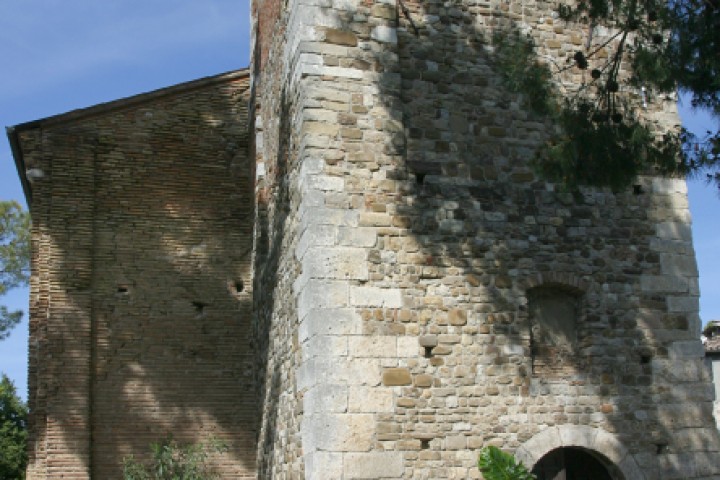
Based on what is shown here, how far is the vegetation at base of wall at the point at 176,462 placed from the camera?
1123cm

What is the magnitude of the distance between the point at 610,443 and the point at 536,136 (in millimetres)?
3256

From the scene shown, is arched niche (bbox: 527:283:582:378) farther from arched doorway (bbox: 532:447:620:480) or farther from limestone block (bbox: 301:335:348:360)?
limestone block (bbox: 301:335:348:360)

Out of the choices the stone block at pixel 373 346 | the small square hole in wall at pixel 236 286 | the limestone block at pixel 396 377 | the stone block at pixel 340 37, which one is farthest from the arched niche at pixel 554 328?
the small square hole in wall at pixel 236 286

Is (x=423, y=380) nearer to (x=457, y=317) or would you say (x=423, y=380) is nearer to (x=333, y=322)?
(x=457, y=317)

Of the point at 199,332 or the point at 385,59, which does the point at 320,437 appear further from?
the point at 199,332

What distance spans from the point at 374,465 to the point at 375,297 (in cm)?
152

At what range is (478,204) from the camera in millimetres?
8883

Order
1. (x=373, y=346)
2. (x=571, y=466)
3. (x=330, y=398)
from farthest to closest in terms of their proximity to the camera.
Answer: (x=571, y=466)
(x=373, y=346)
(x=330, y=398)

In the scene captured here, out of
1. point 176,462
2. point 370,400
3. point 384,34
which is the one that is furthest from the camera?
point 176,462

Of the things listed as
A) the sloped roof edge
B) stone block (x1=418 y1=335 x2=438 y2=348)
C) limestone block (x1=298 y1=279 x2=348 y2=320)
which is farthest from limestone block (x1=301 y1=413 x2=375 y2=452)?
the sloped roof edge

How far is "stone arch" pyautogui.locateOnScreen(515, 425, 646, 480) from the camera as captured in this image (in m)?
8.28

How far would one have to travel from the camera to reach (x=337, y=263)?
8.16 metres

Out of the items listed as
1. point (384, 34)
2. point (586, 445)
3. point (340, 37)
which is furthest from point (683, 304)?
point (340, 37)

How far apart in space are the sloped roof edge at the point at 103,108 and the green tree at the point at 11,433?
10.2m
